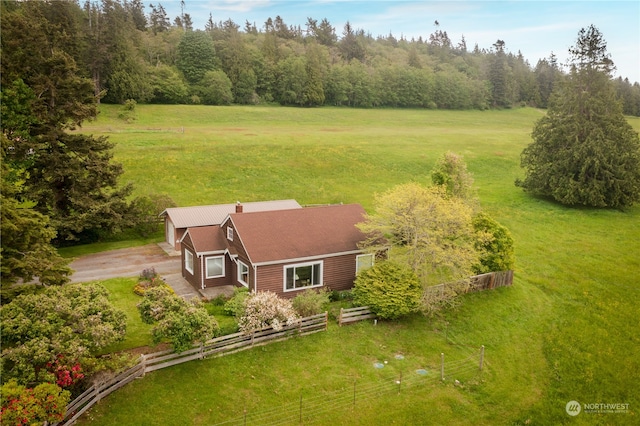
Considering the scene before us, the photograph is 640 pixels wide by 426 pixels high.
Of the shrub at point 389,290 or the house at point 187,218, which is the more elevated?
the house at point 187,218

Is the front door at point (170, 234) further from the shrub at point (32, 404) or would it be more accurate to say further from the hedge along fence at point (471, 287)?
the shrub at point (32, 404)

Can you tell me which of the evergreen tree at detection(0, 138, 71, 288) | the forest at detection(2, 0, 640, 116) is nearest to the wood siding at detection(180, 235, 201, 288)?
the evergreen tree at detection(0, 138, 71, 288)

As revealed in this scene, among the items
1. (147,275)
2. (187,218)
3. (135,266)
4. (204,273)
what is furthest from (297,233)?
(135,266)

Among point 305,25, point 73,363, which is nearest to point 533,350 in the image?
point 73,363

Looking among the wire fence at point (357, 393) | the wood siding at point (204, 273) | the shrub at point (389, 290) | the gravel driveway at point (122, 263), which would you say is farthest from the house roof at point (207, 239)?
the wire fence at point (357, 393)
